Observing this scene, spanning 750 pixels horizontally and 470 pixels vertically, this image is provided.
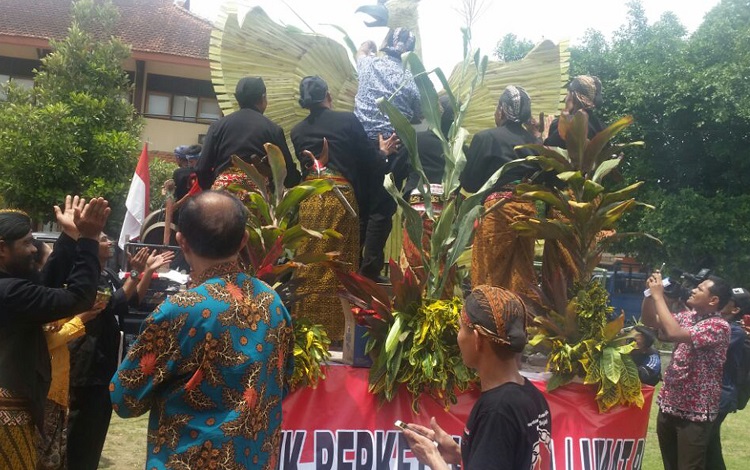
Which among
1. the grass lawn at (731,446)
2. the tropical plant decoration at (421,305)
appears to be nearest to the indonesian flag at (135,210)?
the tropical plant decoration at (421,305)

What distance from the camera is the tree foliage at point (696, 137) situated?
752 inches

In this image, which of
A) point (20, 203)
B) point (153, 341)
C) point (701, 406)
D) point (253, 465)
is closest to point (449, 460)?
point (253, 465)

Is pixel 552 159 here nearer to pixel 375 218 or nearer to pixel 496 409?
pixel 375 218

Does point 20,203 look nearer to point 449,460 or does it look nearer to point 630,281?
point 630,281

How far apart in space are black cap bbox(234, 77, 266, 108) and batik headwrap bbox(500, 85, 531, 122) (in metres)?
1.47

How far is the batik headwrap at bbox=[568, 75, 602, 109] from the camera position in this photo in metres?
5.36

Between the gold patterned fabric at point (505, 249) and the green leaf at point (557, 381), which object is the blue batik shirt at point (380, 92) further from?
the green leaf at point (557, 381)

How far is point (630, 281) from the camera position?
731 inches

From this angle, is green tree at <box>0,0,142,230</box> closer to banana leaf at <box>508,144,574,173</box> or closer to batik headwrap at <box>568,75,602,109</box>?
batik headwrap at <box>568,75,602,109</box>

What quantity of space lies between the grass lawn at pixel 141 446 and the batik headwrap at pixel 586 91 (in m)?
3.94

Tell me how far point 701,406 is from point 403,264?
2.22 m

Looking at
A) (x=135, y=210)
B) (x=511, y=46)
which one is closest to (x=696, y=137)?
(x=511, y=46)

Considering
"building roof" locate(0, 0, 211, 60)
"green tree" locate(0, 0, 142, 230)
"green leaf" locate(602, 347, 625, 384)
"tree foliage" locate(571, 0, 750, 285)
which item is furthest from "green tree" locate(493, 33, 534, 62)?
"green leaf" locate(602, 347, 625, 384)

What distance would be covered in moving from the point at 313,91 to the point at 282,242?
1.29 meters
